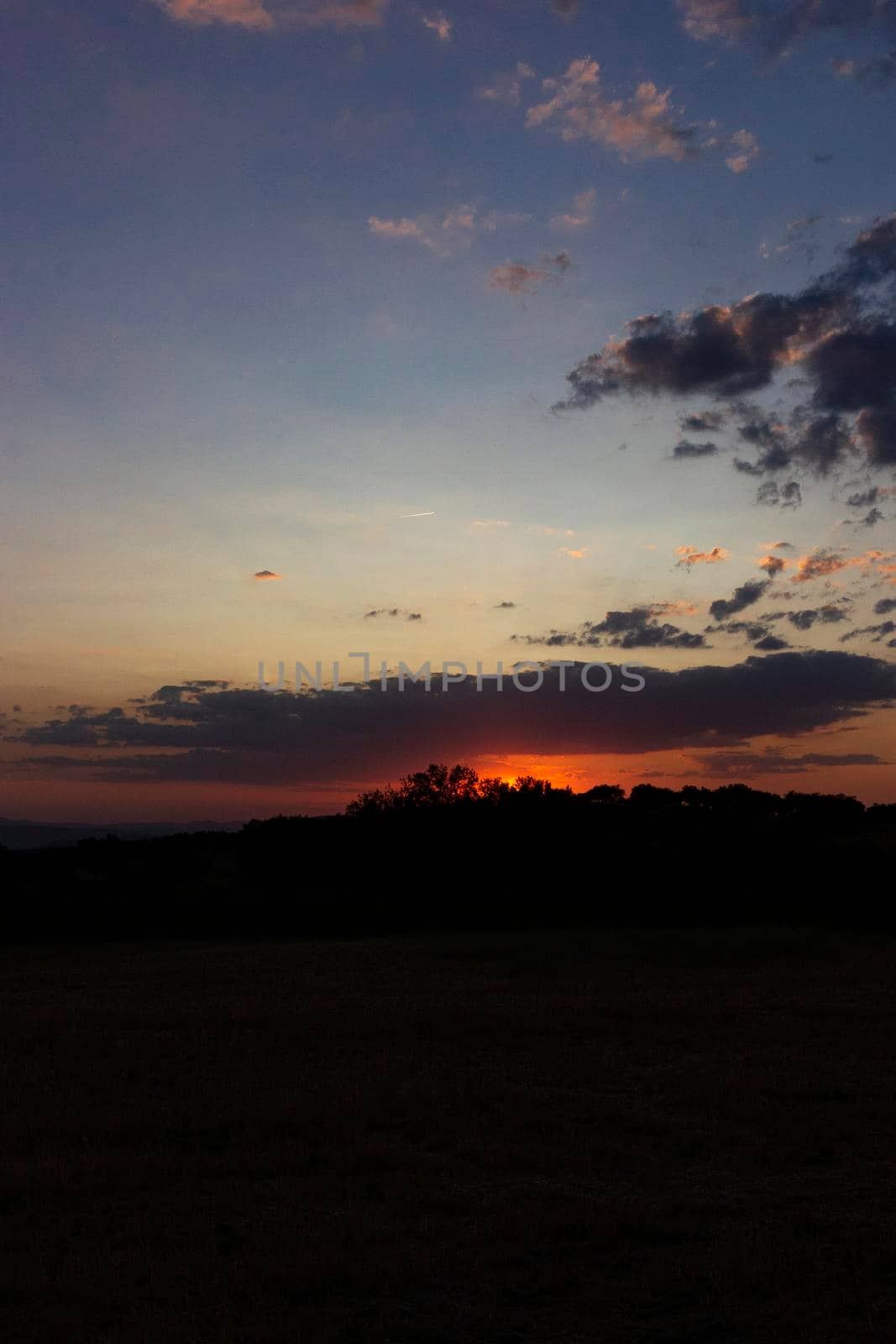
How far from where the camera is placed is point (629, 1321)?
8305mm

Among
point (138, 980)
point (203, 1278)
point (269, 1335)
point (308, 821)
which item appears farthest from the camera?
point (308, 821)

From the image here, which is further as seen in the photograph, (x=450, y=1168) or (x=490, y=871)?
(x=490, y=871)

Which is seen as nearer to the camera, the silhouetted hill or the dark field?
the dark field

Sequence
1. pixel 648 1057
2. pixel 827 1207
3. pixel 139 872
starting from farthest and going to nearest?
1. pixel 139 872
2. pixel 648 1057
3. pixel 827 1207

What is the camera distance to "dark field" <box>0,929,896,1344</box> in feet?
28.0

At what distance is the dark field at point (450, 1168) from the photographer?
8.55 meters

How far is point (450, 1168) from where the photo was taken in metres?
12.4

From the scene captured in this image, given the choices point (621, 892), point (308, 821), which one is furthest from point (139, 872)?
point (621, 892)

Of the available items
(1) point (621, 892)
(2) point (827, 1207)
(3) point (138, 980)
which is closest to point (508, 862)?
(1) point (621, 892)

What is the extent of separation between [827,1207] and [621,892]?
46.3 metres

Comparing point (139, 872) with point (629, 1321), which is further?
point (139, 872)

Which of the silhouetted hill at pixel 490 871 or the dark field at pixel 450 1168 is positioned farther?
the silhouetted hill at pixel 490 871

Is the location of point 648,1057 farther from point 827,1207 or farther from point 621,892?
point 621,892

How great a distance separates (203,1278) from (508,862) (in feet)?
184
